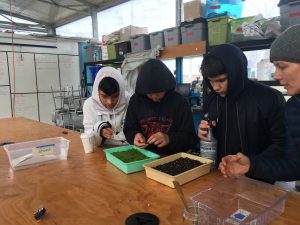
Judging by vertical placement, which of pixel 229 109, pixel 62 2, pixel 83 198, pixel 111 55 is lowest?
pixel 83 198

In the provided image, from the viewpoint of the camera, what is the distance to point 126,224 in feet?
2.51

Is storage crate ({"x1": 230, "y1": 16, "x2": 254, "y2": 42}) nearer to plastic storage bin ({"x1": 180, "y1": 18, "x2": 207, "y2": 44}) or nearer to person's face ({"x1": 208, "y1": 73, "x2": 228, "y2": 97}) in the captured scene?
plastic storage bin ({"x1": 180, "y1": 18, "x2": 207, "y2": 44})

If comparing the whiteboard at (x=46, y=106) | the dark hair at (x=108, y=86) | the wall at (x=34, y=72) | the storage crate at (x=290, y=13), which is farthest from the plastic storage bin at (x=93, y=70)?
the storage crate at (x=290, y=13)

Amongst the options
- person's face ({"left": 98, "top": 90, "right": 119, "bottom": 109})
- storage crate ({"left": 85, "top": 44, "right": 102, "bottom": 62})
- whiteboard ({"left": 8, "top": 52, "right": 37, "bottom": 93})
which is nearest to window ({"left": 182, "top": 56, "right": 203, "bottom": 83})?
storage crate ({"left": 85, "top": 44, "right": 102, "bottom": 62})

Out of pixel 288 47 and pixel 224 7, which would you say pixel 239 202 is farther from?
pixel 224 7

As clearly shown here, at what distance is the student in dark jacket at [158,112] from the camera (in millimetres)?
1486

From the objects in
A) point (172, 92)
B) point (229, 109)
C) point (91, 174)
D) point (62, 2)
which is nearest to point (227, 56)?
point (229, 109)

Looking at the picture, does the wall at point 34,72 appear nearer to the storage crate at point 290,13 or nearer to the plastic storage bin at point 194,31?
the plastic storage bin at point 194,31

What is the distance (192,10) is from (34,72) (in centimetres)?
385

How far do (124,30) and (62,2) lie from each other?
198 centimetres

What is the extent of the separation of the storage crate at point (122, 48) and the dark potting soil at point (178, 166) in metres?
3.20

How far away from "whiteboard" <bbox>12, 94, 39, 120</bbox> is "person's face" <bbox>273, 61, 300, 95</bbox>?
532 cm

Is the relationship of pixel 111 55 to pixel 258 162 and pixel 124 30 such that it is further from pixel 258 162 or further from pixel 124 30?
pixel 258 162

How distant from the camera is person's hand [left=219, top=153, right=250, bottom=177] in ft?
3.22
